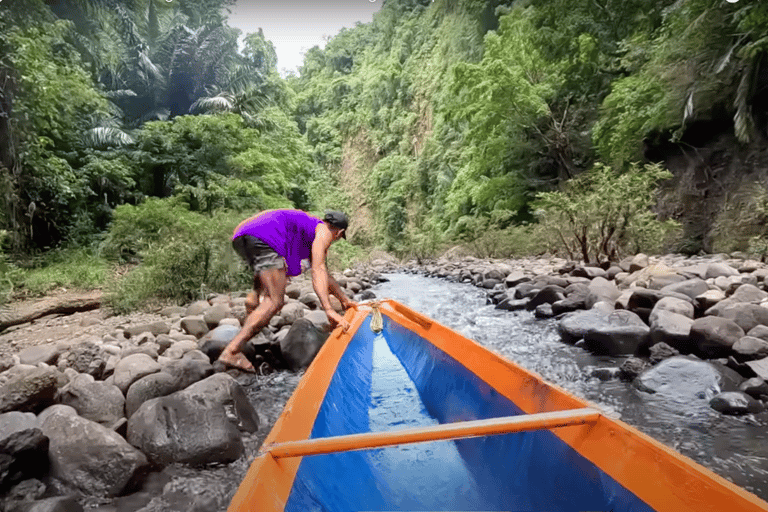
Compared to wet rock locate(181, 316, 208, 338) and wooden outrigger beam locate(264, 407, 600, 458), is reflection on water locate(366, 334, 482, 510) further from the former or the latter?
wet rock locate(181, 316, 208, 338)

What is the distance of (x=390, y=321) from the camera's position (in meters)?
3.69

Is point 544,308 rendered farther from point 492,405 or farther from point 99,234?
point 99,234

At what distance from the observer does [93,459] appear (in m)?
1.82

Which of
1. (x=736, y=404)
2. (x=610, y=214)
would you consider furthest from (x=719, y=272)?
(x=736, y=404)

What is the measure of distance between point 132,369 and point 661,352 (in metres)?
3.65

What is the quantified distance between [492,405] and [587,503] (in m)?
0.63

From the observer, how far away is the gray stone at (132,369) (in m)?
2.64

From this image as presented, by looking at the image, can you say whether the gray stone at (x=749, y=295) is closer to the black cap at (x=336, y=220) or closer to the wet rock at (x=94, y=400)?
the black cap at (x=336, y=220)

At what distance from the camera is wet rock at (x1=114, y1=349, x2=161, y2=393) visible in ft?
8.66

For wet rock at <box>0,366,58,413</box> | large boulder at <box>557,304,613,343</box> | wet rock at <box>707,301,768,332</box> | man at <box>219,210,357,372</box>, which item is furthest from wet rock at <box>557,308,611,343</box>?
wet rock at <box>0,366,58,413</box>

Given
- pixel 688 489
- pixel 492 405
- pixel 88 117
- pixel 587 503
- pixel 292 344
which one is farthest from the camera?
pixel 88 117

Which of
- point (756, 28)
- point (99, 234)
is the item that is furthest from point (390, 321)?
point (99, 234)

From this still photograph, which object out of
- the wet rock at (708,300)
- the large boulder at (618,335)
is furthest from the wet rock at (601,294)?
the large boulder at (618,335)

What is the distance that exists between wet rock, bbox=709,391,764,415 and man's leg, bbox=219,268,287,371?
2.79m
